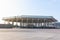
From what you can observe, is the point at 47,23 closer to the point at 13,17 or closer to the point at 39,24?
the point at 39,24

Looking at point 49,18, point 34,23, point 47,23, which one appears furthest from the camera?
point 34,23

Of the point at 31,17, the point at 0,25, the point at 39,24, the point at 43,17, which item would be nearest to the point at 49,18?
the point at 43,17

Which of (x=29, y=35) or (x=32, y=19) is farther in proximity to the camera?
(x=32, y=19)

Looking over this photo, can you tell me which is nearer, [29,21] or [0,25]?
[0,25]

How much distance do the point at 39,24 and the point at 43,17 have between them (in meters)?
12.1

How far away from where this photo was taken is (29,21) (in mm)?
91188

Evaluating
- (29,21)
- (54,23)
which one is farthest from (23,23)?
(54,23)

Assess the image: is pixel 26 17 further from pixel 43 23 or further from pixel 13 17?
pixel 43 23

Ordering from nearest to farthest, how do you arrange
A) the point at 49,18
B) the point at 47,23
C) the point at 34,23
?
the point at 49,18 < the point at 47,23 < the point at 34,23

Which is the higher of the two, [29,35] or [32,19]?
[32,19]

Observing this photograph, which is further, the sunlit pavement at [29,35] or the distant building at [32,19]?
the distant building at [32,19]

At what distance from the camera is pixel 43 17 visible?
78.6 m

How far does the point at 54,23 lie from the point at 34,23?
10.8 metres

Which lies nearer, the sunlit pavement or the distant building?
the sunlit pavement
